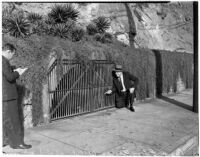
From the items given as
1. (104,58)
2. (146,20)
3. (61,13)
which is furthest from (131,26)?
(104,58)

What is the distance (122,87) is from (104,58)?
4.10 ft

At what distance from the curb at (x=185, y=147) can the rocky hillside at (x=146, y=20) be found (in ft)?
37.6

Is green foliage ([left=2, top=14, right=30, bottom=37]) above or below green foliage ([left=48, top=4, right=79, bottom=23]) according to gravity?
below

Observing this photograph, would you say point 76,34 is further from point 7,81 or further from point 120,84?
point 7,81

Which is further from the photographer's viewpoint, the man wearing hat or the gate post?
the man wearing hat

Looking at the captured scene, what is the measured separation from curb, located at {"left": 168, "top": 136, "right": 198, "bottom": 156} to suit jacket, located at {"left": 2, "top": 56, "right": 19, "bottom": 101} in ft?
10.4

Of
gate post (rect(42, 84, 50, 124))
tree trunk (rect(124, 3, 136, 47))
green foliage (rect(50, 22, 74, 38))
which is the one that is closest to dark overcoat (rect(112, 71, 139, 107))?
green foliage (rect(50, 22, 74, 38))

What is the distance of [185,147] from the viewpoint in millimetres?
5191

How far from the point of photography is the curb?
4809 millimetres

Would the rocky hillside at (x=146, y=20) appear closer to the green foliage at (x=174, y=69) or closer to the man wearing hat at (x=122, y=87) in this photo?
the green foliage at (x=174, y=69)

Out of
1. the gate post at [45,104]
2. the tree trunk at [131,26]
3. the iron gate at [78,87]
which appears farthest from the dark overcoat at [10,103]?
the tree trunk at [131,26]

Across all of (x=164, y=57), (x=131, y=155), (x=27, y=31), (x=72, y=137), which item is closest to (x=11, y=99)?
(x=72, y=137)

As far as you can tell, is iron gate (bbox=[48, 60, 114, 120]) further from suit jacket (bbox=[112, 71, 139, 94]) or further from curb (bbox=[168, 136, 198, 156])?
curb (bbox=[168, 136, 198, 156])

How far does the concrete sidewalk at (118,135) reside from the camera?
15.4 ft
